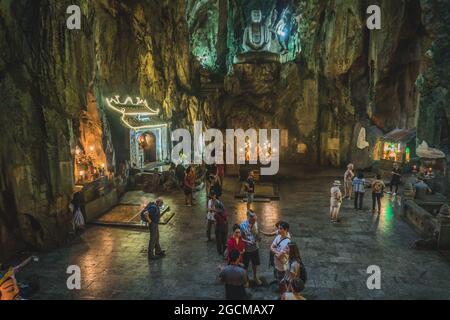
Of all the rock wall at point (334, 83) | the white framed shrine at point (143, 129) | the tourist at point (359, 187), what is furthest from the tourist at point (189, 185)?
the rock wall at point (334, 83)

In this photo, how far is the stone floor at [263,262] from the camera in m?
7.96

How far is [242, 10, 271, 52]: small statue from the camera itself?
31.7 m

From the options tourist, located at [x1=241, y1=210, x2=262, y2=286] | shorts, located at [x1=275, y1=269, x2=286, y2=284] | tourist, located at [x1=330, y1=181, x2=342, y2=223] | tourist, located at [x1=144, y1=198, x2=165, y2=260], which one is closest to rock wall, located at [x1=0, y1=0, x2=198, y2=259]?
tourist, located at [x1=144, y1=198, x2=165, y2=260]

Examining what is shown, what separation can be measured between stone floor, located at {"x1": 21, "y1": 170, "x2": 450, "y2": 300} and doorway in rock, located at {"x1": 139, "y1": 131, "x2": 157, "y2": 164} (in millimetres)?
9018

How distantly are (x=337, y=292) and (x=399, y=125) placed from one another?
20.1 metres

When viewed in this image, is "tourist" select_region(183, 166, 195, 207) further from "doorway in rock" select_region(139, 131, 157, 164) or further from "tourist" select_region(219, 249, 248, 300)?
"tourist" select_region(219, 249, 248, 300)

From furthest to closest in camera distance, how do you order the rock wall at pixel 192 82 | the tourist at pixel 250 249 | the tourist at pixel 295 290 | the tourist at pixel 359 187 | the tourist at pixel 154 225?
1. the tourist at pixel 359 187
2. the rock wall at pixel 192 82
3. the tourist at pixel 154 225
4. the tourist at pixel 250 249
5. the tourist at pixel 295 290

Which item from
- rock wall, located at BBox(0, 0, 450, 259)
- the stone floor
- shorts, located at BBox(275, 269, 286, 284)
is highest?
rock wall, located at BBox(0, 0, 450, 259)

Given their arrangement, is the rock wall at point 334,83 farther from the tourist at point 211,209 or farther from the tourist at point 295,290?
the tourist at point 295,290

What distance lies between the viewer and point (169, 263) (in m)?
9.48

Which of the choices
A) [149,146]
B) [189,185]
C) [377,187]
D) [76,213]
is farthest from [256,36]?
[76,213]

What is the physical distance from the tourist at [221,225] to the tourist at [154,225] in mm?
1542

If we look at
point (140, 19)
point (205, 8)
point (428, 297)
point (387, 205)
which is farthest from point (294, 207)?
point (205, 8)

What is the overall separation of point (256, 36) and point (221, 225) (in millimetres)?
25672
